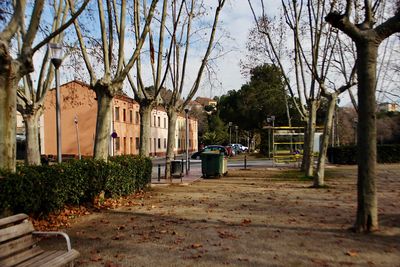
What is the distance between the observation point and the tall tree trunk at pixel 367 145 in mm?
7508

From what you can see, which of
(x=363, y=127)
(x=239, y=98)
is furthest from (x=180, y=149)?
(x=363, y=127)

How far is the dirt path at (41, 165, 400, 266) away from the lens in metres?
6.04

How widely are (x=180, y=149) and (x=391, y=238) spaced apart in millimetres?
75577

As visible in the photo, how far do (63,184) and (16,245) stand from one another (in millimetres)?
4660

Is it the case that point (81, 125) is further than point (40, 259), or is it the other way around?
point (81, 125)

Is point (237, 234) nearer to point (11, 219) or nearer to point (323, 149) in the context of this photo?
point (11, 219)

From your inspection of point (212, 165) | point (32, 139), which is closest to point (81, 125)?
point (32, 139)

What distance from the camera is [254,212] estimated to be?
1013cm

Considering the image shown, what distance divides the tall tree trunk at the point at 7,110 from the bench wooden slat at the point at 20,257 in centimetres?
316

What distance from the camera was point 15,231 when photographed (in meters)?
4.82

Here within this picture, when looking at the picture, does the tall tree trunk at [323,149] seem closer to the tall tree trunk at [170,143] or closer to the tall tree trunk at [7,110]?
the tall tree trunk at [170,143]

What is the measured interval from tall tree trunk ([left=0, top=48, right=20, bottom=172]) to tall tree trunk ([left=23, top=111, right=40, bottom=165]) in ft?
39.9

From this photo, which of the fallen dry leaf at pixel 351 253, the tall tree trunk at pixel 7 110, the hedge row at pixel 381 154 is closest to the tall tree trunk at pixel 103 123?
the tall tree trunk at pixel 7 110

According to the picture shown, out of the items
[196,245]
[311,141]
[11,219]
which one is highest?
[311,141]
